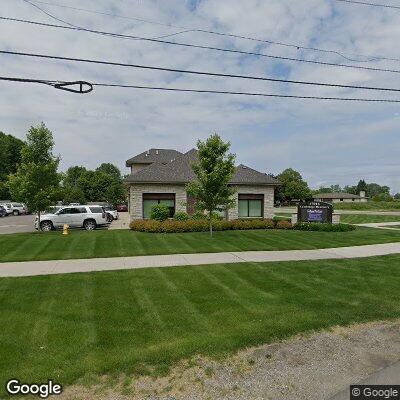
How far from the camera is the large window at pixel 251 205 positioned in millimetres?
28516

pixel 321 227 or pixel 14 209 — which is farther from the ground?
pixel 14 209

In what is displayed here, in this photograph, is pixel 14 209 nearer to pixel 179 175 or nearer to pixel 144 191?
pixel 144 191

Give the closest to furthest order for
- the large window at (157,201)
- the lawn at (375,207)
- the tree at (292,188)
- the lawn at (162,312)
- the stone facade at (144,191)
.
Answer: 1. the lawn at (162,312)
2. the stone facade at (144,191)
3. the large window at (157,201)
4. the lawn at (375,207)
5. the tree at (292,188)

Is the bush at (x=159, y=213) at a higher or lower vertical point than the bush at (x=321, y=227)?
higher

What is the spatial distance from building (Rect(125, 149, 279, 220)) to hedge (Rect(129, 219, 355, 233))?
355cm

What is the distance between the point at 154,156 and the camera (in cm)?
4834

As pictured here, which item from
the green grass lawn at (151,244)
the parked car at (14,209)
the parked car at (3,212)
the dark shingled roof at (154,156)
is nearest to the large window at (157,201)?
the green grass lawn at (151,244)

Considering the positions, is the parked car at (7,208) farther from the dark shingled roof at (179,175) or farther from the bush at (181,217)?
the bush at (181,217)

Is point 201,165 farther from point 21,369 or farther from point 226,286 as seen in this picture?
point 21,369

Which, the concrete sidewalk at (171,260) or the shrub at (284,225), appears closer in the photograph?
the concrete sidewalk at (171,260)

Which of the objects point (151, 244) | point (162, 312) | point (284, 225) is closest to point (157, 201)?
point (284, 225)

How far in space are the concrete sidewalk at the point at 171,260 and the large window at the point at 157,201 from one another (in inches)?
514

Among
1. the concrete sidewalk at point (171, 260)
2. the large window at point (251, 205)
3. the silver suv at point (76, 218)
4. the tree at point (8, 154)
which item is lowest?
the concrete sidewalk at point (171, 260)

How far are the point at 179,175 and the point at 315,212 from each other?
10.8m
